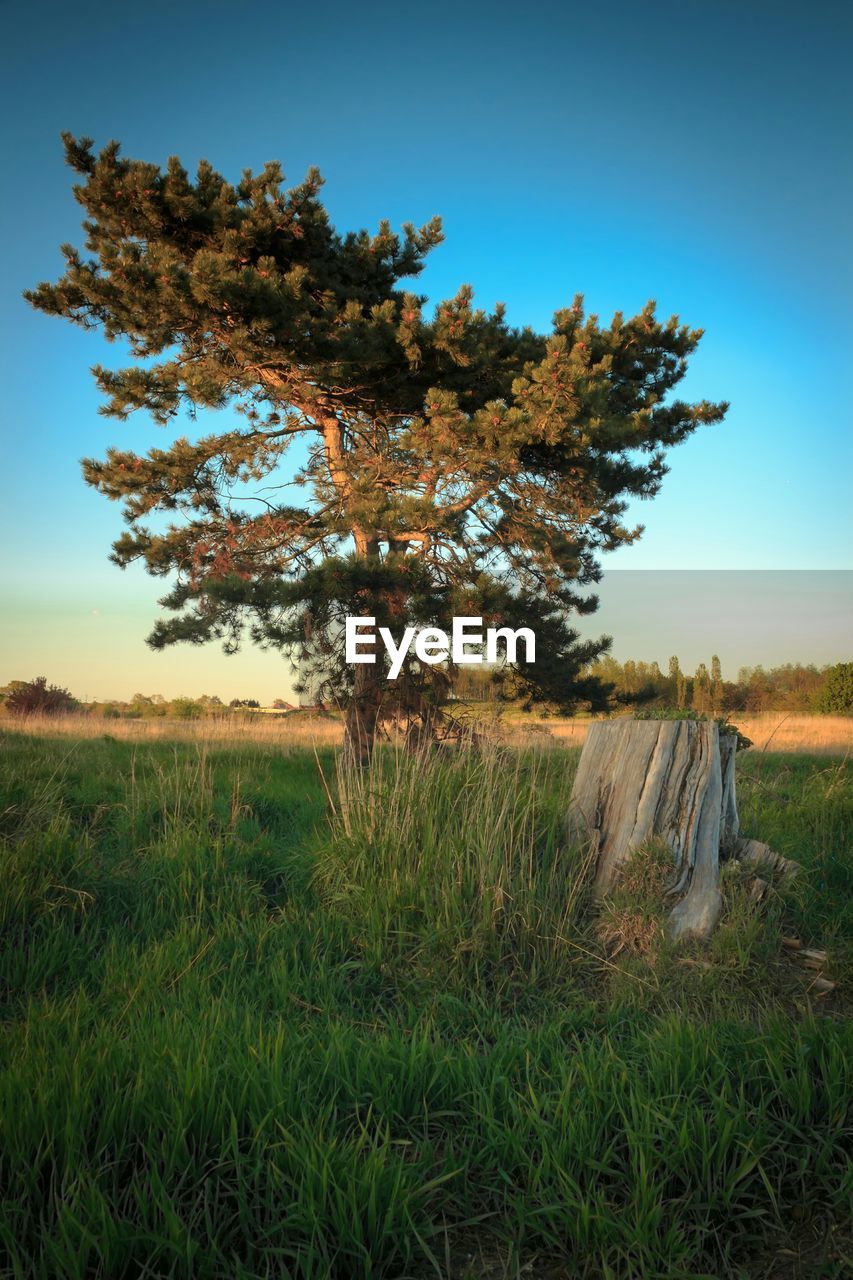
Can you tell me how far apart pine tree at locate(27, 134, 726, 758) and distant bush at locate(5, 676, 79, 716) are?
11.4 meters

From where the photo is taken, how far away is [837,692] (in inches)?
1153

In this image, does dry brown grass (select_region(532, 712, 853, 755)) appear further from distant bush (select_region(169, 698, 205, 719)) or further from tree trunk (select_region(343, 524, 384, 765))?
distant bush (select_region(169, 698, 205, 719))

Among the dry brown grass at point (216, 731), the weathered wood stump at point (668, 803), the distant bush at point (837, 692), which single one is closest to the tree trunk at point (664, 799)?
the weathered wood stump at point (668, 803)

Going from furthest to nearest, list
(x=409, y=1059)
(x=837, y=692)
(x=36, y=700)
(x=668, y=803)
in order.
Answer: (x=837, y=692) < (x=36, y=700) < (x=668, y=803) < (x=409, y=1059)

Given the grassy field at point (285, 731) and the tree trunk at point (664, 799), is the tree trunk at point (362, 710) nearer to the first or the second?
the grassy field at point (285, 731)

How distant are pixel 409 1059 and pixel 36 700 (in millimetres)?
21623

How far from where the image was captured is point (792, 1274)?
2125 mm

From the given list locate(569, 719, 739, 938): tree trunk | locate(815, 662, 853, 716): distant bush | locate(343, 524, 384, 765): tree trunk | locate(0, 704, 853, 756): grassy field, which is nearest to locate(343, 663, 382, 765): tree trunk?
locate(343, 524, 384, 765): tree trunk

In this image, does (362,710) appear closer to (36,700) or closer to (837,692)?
(36,700)

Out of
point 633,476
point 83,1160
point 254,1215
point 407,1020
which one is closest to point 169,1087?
point 83,1160

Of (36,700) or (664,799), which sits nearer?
(664,799)

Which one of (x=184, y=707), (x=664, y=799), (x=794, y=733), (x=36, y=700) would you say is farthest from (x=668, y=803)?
(x=184, y=707)

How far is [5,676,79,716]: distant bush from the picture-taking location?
849 inches

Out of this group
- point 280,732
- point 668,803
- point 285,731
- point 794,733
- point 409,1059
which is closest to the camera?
point 409,1059
